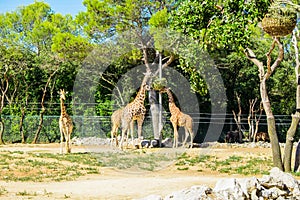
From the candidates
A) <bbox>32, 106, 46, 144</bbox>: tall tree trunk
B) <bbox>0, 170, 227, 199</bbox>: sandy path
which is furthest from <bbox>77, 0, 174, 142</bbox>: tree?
<bbox>0, 170, 227, 199</bbox>: sandy path

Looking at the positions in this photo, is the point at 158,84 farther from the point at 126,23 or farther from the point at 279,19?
the point at 279,19

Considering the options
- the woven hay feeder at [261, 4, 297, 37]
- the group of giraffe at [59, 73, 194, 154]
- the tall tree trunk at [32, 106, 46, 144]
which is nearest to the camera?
the woven hay feeder at [261, 4, 297, 37]

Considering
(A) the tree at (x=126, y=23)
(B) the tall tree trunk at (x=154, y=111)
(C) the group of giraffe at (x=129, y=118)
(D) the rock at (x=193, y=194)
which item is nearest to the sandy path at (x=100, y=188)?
(D) the rock at (x=193, y=194)

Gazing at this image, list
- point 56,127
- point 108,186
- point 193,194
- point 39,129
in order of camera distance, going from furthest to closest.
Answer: point 56,127, point 39,129, point 108,186, point 193,194

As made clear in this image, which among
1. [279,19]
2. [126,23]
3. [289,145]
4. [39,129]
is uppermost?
[126,23]

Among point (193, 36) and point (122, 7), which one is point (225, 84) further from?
point (193, 36)

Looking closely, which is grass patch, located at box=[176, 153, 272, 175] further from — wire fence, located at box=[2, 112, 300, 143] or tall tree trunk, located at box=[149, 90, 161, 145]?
wire fence, located at box=[2, 112, 300, 143]

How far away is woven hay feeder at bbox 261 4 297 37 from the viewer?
7.46 metres

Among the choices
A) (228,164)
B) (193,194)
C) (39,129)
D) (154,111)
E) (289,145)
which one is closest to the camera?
(193,194)

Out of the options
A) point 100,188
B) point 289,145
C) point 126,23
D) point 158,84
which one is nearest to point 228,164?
point 289,145

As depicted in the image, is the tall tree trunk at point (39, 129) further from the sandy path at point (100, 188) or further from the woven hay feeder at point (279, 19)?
the woven hay feeder at point (279, 19)

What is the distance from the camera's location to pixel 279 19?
746 centimetres

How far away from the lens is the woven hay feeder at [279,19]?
746 cm

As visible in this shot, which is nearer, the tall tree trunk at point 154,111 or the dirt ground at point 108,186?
the dirt ground at point 108,186
